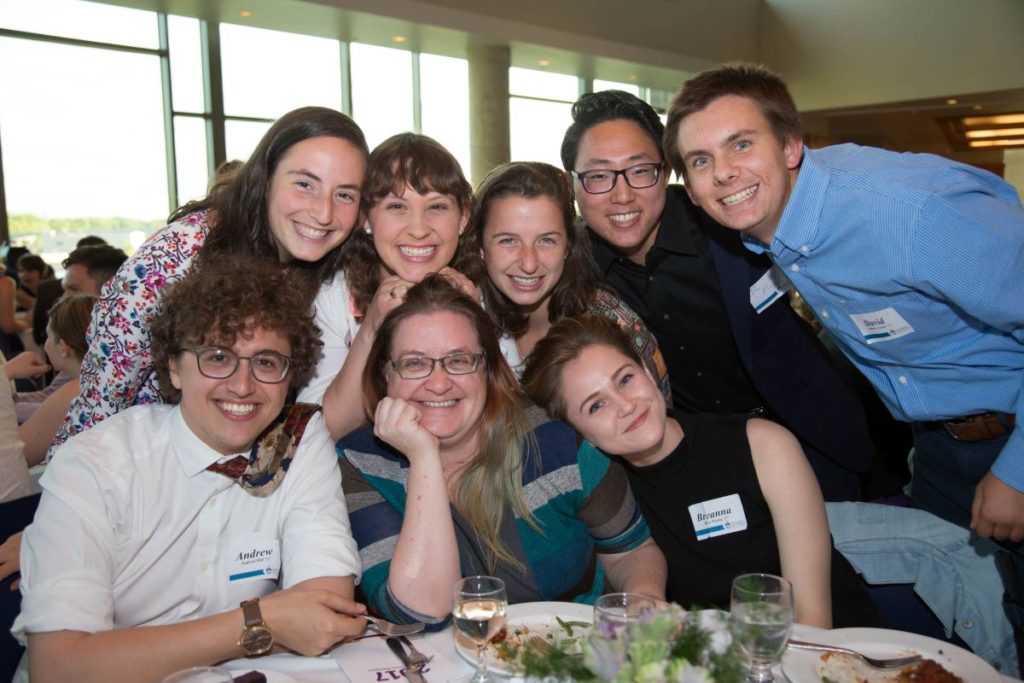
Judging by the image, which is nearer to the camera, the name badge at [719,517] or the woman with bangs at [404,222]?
the name badge at [719,517]

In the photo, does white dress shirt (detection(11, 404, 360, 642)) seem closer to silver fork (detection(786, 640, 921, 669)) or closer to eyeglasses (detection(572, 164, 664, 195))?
silver fork (detection(786, 640, 921, 669))

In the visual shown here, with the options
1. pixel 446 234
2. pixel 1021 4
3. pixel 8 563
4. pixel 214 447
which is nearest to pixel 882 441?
pixel 446 234

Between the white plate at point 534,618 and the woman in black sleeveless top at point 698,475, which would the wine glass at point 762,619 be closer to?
the white plate at point 534,618

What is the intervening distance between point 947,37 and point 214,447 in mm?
14484

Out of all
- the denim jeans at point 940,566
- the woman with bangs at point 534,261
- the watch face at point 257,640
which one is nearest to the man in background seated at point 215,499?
the watch face at point 257,640

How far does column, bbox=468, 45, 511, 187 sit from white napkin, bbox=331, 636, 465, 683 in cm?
1029

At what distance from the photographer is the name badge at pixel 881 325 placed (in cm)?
223

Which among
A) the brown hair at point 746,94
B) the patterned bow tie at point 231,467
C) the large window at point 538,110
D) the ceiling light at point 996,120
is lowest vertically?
the patterned bow tie at point 231,467

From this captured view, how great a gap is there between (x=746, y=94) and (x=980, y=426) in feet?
3.89

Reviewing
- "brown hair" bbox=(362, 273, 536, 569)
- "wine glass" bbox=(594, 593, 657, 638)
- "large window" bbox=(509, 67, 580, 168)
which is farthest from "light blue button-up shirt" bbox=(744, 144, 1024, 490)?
"large window" bbox=(509, 67, 580, 168)

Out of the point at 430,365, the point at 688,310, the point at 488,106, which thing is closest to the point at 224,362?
the point at 430,365

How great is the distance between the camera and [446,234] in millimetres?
2549

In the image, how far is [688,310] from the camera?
9.68 feet

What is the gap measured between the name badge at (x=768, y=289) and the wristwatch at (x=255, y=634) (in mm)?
1892
